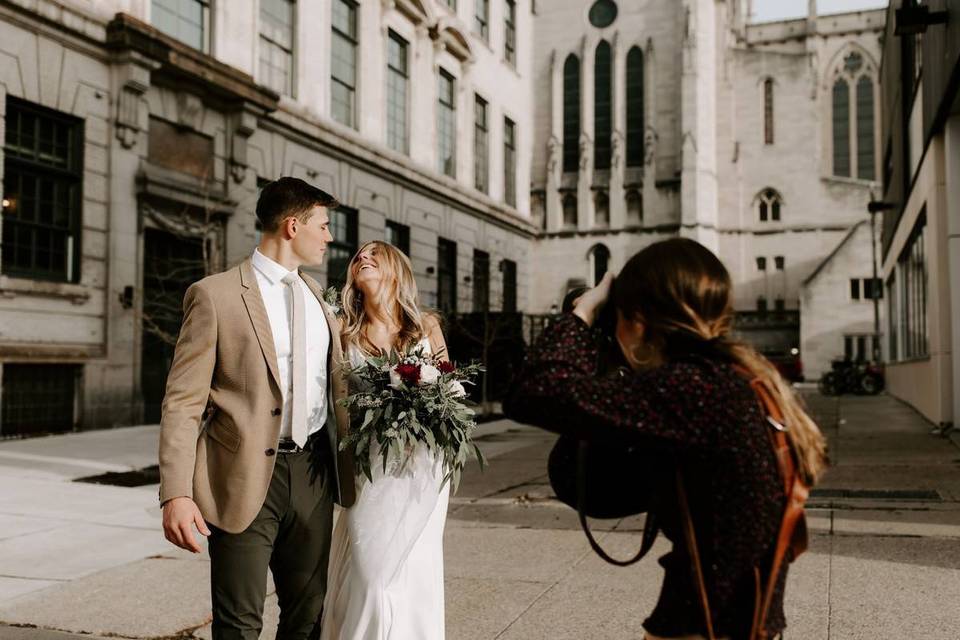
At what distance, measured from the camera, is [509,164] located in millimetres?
34938

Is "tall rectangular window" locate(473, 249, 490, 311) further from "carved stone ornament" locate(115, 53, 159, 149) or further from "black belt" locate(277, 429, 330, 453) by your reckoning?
"black belt" locate(277, 429, 330, 453)

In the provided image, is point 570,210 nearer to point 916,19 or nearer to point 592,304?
point 916,19

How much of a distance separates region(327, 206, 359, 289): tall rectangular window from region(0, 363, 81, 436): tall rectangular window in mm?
8786

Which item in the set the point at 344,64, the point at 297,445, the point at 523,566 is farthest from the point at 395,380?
the point at 344,64

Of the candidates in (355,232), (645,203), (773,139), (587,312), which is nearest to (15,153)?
(355,232)

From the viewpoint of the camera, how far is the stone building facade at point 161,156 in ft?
48.5

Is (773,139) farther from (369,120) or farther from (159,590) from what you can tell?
(159,590)

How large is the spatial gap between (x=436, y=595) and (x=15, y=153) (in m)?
13.4

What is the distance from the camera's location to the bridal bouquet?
3.69 metres

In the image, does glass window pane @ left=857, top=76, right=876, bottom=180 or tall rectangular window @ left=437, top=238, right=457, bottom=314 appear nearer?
tall rectangular window @ left=437, top=238, right=457, bottom=314

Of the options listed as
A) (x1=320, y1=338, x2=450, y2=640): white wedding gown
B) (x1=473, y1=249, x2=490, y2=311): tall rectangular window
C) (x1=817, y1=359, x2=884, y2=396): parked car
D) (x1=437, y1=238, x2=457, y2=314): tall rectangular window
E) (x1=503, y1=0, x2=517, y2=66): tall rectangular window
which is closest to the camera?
(x1=320, y1=338, x2=450, y2=640): white wedding gown

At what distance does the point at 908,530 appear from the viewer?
23.0 ft

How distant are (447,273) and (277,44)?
33.8ft

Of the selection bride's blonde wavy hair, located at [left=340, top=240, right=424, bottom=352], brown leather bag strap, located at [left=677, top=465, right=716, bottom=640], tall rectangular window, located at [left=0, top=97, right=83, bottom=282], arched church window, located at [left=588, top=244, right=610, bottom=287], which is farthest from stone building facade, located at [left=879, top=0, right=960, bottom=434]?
arched church window, located at [left=588, top=244, right=610, bottom=287]
